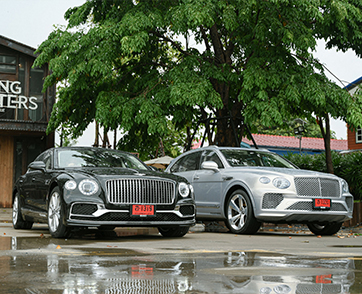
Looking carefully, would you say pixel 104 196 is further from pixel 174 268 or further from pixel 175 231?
pixel 174 268

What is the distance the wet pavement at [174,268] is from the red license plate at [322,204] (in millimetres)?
2405

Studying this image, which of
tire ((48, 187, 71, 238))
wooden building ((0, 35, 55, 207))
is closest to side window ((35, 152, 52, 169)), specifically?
tire ((48, 187, 71, 238))

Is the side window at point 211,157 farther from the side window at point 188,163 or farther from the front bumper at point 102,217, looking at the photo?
the front bumper at point 102,217

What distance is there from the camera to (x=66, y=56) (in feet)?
54.7

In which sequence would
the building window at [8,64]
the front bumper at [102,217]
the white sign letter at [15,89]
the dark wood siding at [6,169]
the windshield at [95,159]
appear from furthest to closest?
1. the building window at [8,64]
2. the dark wood siding at [6,169]
3. the white sign letter at [15,89]
4. the windshield at [95,159]
5. the front bumper at [102,217]

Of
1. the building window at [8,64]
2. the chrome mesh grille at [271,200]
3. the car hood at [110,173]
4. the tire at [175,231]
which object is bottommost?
the tire at [175,231]

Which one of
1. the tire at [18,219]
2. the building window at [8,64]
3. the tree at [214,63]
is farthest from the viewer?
the building window at [8,64]

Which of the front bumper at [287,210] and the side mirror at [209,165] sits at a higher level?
the side mirror at [209,165]

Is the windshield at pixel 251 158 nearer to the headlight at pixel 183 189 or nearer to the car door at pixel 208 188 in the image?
the car door at pixel 208 188

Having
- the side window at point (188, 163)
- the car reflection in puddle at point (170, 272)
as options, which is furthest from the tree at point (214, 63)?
the car reflection in puddle at point (170, 272)

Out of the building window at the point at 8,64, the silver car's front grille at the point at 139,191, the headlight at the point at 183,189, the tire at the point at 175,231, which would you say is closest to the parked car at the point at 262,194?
the tire at the point at 175,231

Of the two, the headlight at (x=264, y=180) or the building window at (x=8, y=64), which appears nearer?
the headlight at (x=264, y=180)

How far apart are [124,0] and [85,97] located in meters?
3.16

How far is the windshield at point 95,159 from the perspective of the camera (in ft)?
32.9
